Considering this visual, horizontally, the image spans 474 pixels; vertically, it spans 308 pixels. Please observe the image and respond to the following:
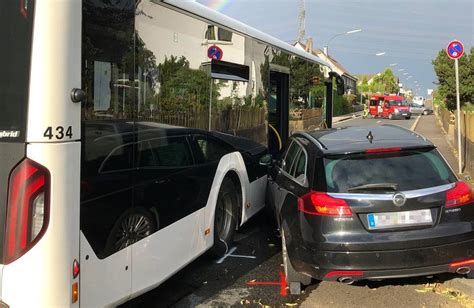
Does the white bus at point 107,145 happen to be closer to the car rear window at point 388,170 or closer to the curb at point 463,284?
the car rear window at point 388,170

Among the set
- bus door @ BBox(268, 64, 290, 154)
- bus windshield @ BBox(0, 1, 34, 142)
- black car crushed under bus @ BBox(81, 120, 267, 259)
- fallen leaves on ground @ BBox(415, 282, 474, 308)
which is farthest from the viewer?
bus door @ BBox(268, 64, 290, 154)

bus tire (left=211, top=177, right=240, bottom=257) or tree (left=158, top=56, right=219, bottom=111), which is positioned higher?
tree (left=158, top=56, right=219, bottom=111)

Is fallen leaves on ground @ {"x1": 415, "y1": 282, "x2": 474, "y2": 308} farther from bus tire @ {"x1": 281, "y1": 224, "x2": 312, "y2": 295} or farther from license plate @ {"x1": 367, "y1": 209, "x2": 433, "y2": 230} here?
bus tire @ {"x1": 281, "y1": 224, "x2": 312, "y2": 295}

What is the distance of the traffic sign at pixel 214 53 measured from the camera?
5.33 metres

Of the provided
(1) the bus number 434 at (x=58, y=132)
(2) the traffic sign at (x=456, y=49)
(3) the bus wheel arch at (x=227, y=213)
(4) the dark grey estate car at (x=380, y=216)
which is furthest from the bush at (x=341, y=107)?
(1) the bus number 434 at (x=58, y=132)

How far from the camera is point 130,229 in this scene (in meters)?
3.64

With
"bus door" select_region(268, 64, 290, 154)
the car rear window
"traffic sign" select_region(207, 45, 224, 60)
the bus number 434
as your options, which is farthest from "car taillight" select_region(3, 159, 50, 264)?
"bus door" select_region(268, 64, 290, 154)

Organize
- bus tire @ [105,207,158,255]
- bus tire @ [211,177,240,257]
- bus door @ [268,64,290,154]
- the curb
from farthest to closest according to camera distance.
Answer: bus door @ [268,64,290,154]
bus tire @ [211,177,240,257]
the curb
bus tire @ [105,207,158,255]

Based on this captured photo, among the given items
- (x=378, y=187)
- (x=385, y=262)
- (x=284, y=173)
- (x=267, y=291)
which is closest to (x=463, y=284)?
(x=385, y=262)

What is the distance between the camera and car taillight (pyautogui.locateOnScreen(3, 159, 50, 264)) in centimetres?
274

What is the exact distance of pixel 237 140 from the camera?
20.9 feet

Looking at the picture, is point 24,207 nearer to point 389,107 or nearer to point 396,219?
point 396,219

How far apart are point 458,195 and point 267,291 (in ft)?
6.62

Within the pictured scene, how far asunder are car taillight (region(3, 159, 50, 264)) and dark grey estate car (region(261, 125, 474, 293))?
2.38 metres
